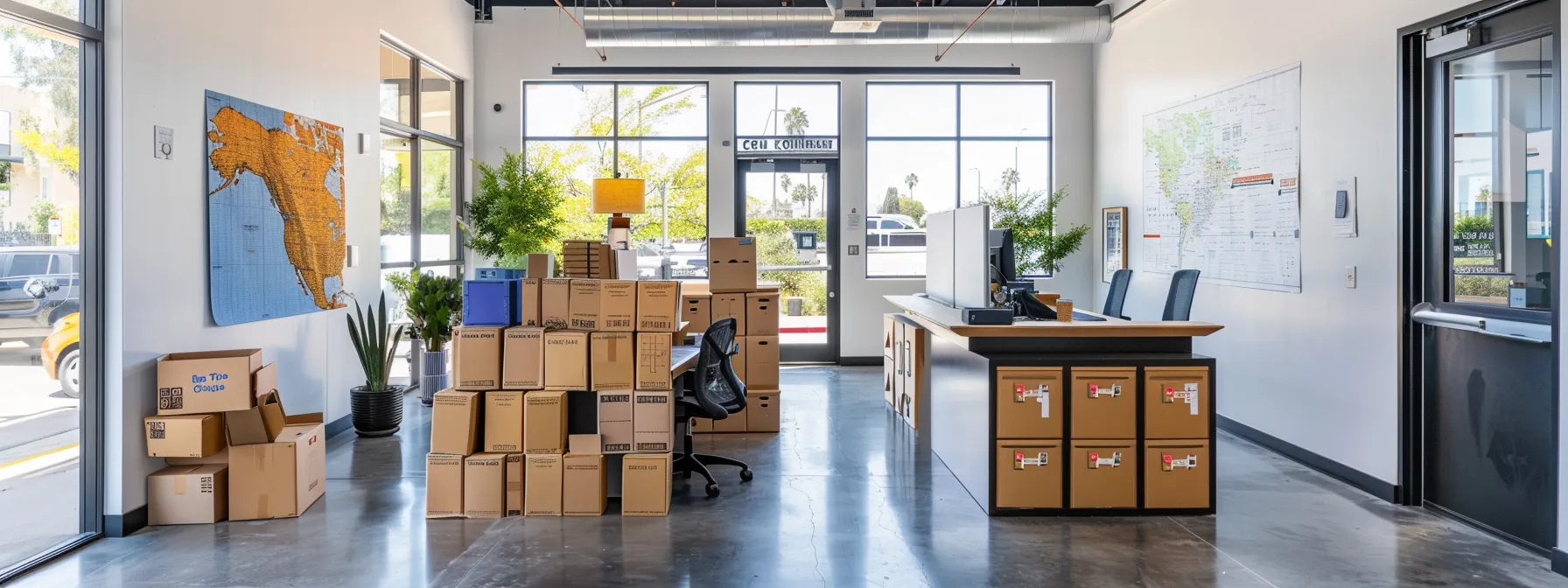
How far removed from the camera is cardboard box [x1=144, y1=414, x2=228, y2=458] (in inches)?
171

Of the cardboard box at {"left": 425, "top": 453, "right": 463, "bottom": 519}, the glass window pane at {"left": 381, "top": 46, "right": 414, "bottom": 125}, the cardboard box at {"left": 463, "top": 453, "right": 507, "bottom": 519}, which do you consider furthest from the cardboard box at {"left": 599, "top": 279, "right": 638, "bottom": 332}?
the glass window pane at {"left": 381, "top": 46, "right": 414, "bottom": 125}

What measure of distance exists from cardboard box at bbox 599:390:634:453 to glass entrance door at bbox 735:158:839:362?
5183mm

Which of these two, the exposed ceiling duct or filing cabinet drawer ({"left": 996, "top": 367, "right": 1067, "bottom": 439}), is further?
the exposed ceiling duct

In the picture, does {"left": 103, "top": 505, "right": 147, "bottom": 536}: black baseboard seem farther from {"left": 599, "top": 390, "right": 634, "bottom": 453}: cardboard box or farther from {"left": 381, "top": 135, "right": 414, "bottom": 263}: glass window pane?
{"left": 381, "top": 135, "right": 414, "bottom": 263}: glass window pane

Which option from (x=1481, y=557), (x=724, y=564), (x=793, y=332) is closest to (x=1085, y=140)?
(x=793, y=332)

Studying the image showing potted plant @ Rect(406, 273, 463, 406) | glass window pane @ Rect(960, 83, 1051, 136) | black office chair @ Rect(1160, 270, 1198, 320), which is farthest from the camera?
glass window pane @ Rect(960, 83, 1051, 136)

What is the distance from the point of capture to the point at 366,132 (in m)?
6.83

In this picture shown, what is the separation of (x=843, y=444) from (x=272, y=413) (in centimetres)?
326

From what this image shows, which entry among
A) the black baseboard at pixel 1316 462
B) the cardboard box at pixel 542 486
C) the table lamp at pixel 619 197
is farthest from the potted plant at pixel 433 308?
the black baseboard at pixel 1316 462

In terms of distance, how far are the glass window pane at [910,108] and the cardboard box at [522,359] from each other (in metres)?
5.87

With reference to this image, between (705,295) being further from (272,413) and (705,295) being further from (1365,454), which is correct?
(1365,454)

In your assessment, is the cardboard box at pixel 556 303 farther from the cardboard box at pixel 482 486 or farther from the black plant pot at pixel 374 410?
the black plant pot at pixel 374 410

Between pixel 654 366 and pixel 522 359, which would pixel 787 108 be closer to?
pixel 654 366

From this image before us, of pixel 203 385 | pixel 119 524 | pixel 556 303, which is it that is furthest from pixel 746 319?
pixel 119 524
